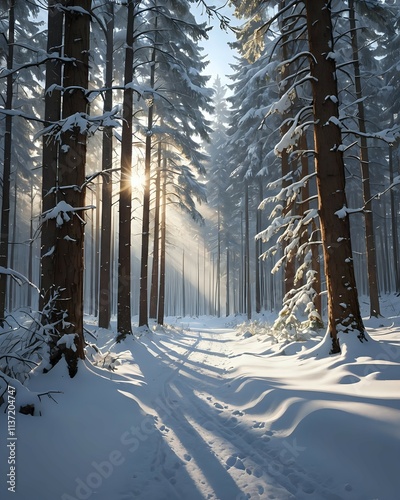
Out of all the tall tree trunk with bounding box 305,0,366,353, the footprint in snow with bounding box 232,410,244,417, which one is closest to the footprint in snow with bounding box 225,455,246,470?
the footprint in snow with bounding box 232,410,244,417

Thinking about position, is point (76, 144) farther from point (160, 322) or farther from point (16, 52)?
point (160, 322)

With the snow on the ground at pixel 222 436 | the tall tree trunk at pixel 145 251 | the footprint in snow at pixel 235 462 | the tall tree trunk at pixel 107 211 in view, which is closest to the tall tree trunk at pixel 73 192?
the snow on the ground at pixel 222 436

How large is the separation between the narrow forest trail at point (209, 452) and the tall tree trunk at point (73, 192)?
1.52m

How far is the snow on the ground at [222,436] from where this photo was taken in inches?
95.7

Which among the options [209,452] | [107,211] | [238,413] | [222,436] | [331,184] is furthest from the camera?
[107,211]

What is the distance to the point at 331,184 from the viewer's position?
5.76 m

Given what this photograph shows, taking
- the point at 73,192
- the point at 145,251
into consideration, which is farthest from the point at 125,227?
the point at 73,192

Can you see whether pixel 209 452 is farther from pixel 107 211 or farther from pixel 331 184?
pixel 107 211

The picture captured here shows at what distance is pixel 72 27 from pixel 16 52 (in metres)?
9.95

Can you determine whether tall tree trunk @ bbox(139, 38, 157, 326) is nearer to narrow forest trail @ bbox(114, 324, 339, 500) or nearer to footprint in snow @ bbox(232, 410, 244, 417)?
narrow forest trail @ bbox(114, 324, 339, 500)

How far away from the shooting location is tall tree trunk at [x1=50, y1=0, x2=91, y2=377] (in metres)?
4.64

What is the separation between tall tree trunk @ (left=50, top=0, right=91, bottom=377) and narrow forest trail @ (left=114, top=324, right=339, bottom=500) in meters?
1.52

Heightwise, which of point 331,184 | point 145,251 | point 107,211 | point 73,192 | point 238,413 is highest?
point 107,211

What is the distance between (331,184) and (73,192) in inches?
185
